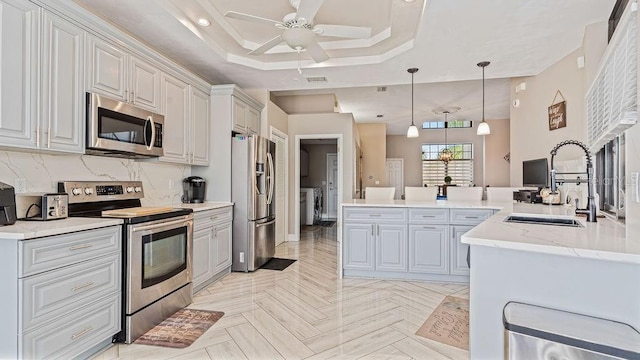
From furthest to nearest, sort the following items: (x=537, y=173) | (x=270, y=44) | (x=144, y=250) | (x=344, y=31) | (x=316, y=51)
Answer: (x=537, y=173)
(x=316, y=51)
(x=270, y=44)
(x=344, y=31)
(x=144, y=250)

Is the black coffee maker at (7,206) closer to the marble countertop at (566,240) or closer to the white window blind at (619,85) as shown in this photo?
the marble countertop at (566,240)

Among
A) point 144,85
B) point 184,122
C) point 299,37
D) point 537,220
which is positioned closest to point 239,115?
point 184,122

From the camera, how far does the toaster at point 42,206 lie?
2113 millimetres

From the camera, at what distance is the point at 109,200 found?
277 centimetres

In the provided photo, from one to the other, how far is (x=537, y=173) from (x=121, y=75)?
445 centimetres

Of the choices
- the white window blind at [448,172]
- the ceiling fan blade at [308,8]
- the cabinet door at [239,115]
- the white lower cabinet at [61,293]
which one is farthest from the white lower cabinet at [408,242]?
the white window blind at [448,172]

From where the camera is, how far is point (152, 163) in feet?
11.2

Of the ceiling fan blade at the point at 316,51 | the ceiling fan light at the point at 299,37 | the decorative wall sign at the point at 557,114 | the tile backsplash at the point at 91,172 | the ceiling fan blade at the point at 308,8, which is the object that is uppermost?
the ceiling fan blade at the point at 308,8

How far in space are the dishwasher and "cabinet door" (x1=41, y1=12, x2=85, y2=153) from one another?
2.75 meters

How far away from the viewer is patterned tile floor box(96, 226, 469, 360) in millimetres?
2178

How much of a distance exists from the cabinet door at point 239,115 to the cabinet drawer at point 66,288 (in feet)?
7.67

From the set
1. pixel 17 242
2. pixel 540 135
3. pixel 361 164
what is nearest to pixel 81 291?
pixel 17 242

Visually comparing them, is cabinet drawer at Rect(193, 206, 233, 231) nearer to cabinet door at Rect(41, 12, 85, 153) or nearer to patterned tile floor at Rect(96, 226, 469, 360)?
patterned tile floor at Rect(96, 226, 469, 360)

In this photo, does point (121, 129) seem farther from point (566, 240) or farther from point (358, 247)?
point (566, 240)
